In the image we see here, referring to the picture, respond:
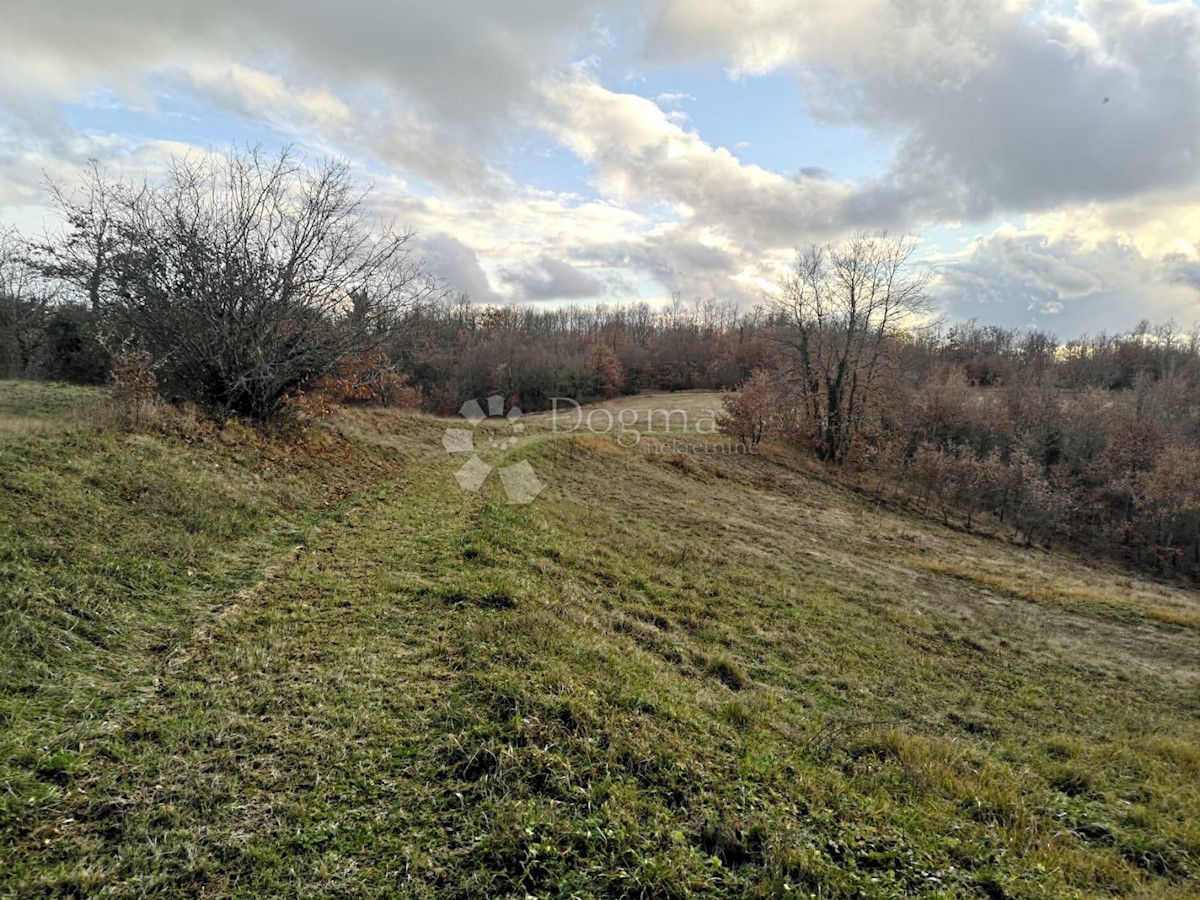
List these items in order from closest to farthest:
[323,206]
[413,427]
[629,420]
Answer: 1. [323,206]
2. [413,427]
3. [629,420]

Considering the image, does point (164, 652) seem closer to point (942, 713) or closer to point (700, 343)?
point (942, 713)

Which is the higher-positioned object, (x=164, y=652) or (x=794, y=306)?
(x=794, y=306)

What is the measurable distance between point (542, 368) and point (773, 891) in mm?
59012

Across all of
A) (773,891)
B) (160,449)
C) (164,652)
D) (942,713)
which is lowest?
(942,713)

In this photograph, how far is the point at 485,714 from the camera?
438 cm

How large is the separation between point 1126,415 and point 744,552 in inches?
1776

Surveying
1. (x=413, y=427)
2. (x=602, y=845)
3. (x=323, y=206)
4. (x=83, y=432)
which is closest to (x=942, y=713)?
(x=602, y=845)

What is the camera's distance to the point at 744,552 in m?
13.7

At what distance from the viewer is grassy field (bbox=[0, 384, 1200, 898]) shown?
3.26 meters

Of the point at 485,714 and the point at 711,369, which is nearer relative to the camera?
the point at 485,714

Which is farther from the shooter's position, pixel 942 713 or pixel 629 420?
pixel 629 420

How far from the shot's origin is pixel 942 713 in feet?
23.9

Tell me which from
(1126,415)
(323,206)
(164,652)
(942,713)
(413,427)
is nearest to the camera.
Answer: (164,652)

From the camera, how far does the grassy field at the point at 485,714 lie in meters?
3.26
